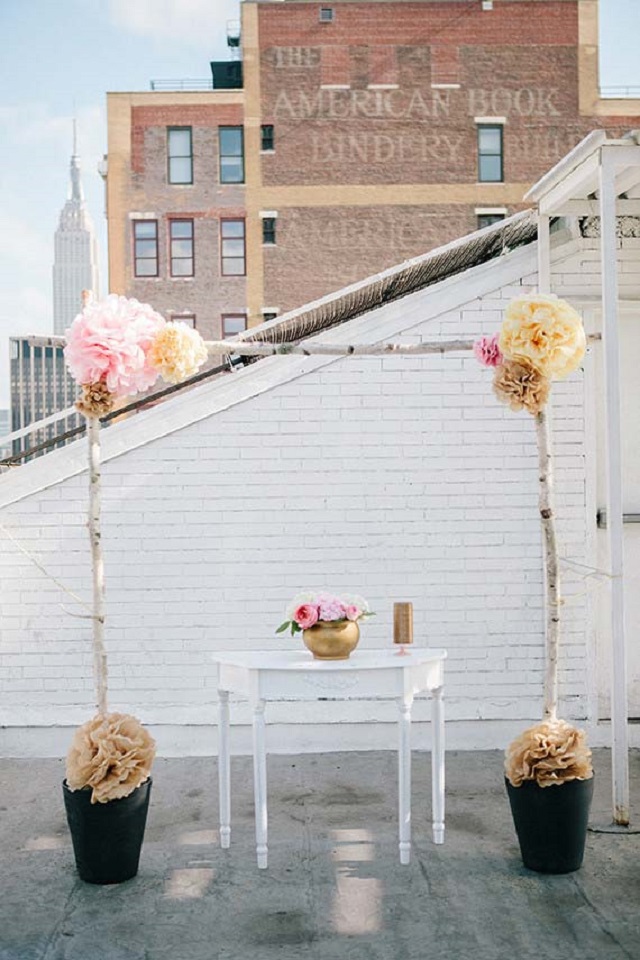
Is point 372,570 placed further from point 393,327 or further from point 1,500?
point 1,500

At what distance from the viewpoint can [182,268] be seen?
32.5m

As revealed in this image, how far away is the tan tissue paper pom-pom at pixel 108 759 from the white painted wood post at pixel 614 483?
2.28 meters

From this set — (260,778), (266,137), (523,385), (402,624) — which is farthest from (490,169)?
(260,778)

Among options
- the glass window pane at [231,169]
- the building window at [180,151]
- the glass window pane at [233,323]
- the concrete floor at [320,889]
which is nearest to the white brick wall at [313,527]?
the concrete floor at [320,889]

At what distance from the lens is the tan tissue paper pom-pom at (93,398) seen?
17.4 ft

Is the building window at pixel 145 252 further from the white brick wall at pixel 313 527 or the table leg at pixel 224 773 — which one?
the table leg at pixel 224 773

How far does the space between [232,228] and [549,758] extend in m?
28.9

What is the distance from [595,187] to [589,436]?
166 centimetres

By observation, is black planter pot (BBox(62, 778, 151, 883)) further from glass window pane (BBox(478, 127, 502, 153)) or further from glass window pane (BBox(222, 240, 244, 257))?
glass window pane (BBox(478, 127, 502, 153))

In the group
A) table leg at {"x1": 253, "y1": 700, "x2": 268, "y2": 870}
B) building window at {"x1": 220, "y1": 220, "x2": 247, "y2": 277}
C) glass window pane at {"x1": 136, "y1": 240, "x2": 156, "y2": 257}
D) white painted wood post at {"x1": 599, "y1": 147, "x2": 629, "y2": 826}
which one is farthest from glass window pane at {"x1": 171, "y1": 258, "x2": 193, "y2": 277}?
table leg at {"x1": 253, "y1": 700, "x2": 268, "y2": 870}

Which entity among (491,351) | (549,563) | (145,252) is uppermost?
(145,252)

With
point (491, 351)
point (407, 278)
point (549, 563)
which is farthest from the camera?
point (407, 278)

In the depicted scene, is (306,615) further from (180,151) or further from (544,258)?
(180,151)

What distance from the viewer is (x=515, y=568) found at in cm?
751
